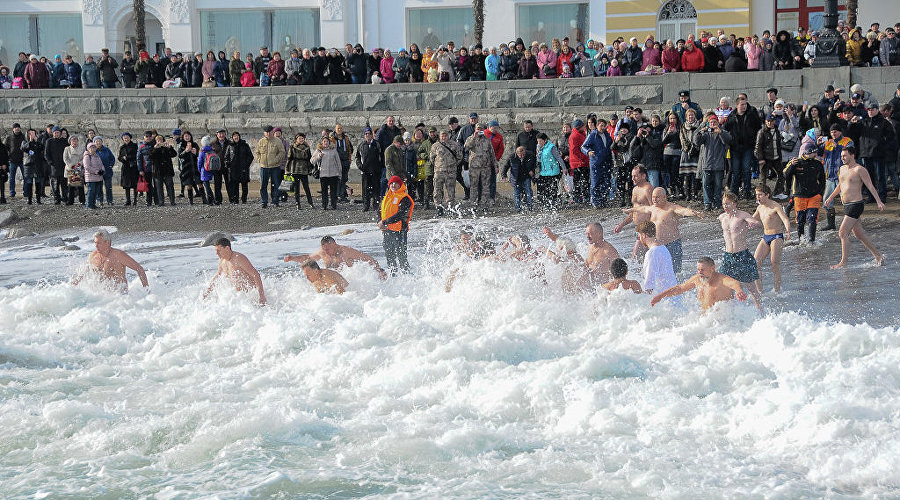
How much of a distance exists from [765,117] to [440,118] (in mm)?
7618

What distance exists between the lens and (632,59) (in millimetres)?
22312

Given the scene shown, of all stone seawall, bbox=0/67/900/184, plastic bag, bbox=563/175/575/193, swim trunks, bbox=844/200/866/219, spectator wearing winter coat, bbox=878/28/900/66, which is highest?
spectator wearing winter coat, bbox=878/28/900/66

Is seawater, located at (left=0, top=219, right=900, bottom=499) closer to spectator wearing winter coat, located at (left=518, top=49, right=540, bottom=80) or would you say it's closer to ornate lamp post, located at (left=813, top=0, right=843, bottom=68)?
ornate lamp post, located at (left=813, top=0, right=843, bottom=68)

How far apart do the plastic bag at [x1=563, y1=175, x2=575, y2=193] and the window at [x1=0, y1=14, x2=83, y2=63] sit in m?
18.7

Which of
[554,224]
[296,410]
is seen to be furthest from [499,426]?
[554,224]

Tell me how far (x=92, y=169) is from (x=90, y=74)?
5.84 meters

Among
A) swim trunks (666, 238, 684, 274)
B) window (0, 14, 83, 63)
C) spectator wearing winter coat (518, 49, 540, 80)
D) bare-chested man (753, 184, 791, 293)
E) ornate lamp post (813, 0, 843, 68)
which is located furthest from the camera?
window (0, 14, 83, 63)

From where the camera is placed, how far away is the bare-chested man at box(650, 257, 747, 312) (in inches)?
432

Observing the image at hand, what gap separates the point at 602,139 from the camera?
715 inches

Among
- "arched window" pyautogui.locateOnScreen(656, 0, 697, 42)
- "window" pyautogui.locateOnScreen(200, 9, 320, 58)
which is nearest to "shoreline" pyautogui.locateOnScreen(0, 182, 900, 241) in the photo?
"arched window" pyautogui.locateOnScreen(656, 0, 697, 42)

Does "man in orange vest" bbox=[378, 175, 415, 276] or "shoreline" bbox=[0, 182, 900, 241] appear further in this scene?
"shoreline" bbox=[0, 182, 900, 241]

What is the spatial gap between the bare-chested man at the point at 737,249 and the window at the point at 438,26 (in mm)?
18774

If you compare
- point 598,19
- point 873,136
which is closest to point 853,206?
point 873,136

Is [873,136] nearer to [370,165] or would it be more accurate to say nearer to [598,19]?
[370,165]
